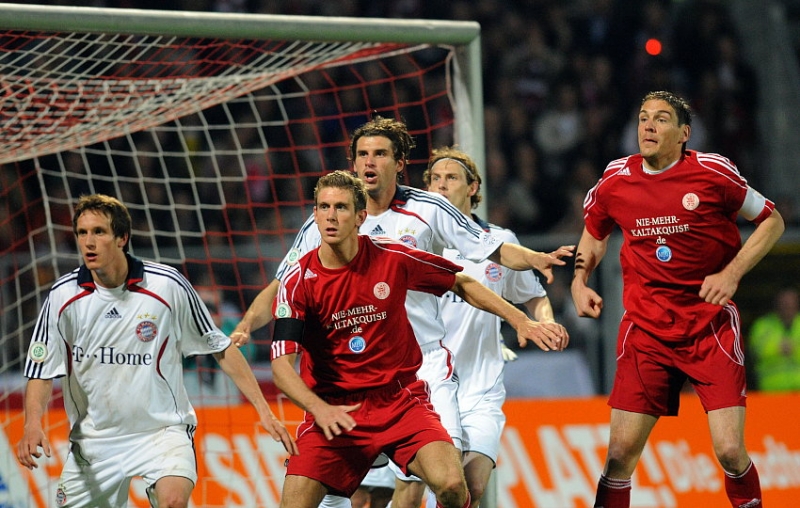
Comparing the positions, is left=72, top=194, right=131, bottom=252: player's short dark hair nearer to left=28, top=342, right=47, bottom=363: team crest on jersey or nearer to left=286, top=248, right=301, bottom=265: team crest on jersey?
left=28, top=342, right=47, bottom=363: team crest on jersey

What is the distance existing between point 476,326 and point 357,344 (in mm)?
1622

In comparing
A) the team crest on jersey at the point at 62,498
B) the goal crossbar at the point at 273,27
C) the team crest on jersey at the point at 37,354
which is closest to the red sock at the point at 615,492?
the goal crossbar at the point at 273,27

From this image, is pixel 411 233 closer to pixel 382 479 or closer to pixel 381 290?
pixel 381 290

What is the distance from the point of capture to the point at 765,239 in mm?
5797

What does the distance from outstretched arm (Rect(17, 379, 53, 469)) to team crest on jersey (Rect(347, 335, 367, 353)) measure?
5.07ft

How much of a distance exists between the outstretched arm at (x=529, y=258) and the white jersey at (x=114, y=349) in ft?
4.96

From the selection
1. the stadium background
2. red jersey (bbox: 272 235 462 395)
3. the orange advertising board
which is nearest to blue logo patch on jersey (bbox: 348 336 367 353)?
red jersey (bbox: 272 235 462 395)

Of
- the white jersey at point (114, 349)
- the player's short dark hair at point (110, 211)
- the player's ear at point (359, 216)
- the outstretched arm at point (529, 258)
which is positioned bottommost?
the white jersey at point (114, 349)

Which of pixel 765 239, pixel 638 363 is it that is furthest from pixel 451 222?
pixel 765 239

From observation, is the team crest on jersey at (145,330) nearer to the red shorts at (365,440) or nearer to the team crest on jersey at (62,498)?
the team crest on jersey at (62,498)

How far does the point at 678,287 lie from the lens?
5832mm

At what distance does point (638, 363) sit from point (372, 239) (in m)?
1.55

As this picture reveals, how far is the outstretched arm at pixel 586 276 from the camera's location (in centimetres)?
575

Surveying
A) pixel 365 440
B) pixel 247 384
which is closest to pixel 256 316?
pixel 247 384
